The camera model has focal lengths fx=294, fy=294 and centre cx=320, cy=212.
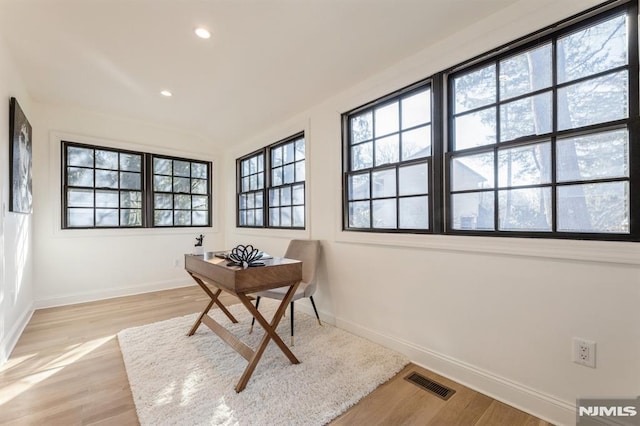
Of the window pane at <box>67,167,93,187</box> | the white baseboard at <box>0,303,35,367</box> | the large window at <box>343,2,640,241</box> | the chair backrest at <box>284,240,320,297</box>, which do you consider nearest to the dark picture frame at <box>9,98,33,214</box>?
the window pane at <box>67,167,93,187</box>

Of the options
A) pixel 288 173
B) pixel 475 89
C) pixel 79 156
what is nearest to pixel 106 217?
pixel 79 156

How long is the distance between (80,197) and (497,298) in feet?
16.2

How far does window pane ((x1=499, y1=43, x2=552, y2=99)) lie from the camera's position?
1.80 meters

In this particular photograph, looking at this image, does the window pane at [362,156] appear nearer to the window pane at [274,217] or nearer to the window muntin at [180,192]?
the window pane at [274,217]

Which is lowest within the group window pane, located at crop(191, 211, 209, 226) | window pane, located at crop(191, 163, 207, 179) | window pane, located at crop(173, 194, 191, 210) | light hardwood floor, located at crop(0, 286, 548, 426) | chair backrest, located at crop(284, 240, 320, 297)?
light hardwood floor, located at crop(0, 286, 548, 426)

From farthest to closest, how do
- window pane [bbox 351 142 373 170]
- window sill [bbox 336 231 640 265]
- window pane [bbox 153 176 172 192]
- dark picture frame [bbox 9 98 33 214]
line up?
window pane [bbox 153 176 172 192] → window pane [bbox 351 142 373 170] → dark picture frame [bbox 9 98 33 214] → window sill [bbox 336 231 640 265]

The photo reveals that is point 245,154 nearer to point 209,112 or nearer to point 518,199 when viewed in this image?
point 209,112

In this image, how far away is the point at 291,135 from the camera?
3809mm

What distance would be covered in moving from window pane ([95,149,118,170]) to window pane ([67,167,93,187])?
156mm

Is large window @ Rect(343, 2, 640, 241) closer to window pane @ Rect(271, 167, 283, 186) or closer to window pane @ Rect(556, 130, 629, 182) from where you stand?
window pane @ Rect(556, 130, 629, 182)

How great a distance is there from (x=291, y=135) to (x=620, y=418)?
3.62m

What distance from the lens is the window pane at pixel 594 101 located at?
153cm

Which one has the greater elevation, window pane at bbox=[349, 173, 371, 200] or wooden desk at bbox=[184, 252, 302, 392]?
window pane at bbox=[349, 173, 371, 200]

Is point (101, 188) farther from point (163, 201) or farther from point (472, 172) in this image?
point (472, 172)
